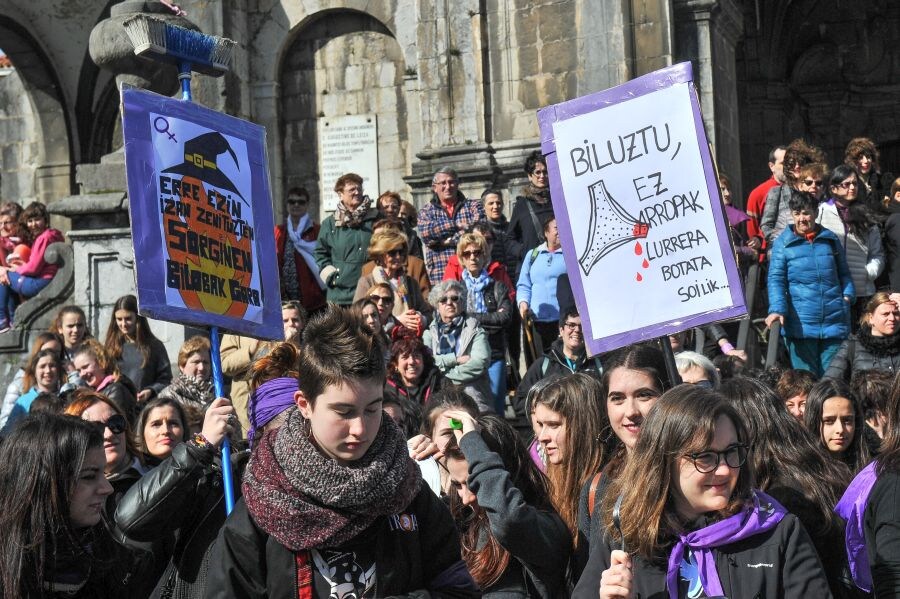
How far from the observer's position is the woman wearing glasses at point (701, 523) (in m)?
4.09

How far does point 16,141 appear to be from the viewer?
965 inches

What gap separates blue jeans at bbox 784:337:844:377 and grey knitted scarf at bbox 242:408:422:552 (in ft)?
23.2

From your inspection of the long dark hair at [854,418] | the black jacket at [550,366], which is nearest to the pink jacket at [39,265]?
the black jacket at [550,366]

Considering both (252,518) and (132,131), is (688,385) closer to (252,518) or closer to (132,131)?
(252,518)

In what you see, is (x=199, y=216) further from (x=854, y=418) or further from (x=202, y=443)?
(x=854, y=418)

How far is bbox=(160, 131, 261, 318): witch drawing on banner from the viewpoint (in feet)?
18.2

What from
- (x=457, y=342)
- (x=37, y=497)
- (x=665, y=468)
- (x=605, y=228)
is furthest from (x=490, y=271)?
(x=665, y=468)

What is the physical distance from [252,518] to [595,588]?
3.31 feet

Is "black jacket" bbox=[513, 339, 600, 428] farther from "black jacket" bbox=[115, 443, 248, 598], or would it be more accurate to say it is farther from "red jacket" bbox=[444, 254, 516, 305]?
"black jacket" bbox=[115, 443, 248, 598]

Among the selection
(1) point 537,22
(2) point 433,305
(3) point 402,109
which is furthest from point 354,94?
(2) point 433,305

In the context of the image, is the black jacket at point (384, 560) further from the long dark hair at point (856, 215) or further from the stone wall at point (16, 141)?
the stone wall at point (16, 141)

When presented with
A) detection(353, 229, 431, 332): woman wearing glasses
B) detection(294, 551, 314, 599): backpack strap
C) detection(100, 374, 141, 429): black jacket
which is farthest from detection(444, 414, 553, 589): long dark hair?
detection(353, 229, 431, 332): woman wearing glasses

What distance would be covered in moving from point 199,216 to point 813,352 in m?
6.31

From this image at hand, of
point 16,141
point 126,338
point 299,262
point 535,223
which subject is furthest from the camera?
point 16,141
